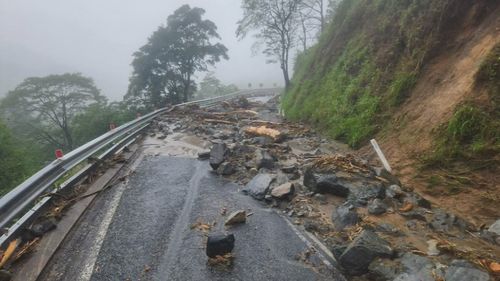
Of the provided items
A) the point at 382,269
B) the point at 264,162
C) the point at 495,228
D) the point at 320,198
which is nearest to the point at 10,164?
the point at 264,162

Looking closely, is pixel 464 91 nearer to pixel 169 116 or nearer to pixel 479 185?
pixel 479 185

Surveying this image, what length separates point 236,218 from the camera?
429 cm

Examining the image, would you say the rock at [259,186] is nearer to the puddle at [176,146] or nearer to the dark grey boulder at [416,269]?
the dark grey boulder at [416,269]

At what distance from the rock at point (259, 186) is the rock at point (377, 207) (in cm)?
182

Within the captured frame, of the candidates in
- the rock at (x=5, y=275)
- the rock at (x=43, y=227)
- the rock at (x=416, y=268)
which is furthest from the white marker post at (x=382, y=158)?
the rock at (x=5, y=275)

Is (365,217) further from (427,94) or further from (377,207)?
(427,94)

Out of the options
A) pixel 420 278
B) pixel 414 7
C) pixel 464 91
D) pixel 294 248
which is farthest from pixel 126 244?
pixel 414 7

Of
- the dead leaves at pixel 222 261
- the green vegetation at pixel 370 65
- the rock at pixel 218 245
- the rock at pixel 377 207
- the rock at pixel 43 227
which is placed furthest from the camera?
the green vegetation at pixel 370 65

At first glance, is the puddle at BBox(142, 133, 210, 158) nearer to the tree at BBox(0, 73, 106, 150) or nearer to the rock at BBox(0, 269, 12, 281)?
the rock at BBox(0, 269, 12, 281)

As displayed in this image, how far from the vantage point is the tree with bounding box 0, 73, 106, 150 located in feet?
82.3

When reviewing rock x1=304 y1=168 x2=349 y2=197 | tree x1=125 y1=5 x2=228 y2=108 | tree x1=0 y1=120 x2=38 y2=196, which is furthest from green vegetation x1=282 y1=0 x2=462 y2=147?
tree x1=125 y1=5 x2=228 y2=108

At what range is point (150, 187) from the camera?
18.3 ft

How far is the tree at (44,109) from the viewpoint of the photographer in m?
25.1

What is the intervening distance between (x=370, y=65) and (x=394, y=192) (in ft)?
19.5
